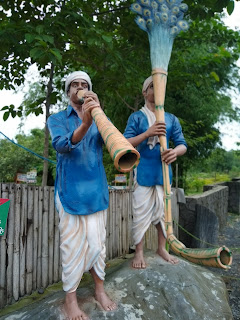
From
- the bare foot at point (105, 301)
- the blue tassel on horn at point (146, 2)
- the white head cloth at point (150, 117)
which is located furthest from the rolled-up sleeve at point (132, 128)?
the bare foot at point (105, 301)

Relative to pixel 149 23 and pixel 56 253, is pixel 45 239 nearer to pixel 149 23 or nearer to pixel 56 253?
pixel 56 253

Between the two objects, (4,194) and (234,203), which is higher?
(4,194)

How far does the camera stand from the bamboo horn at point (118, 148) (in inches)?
65.1

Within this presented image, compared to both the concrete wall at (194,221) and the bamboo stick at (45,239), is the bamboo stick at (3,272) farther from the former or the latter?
the concrete wall at (194,221)

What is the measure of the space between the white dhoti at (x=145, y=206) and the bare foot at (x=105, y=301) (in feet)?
2.77

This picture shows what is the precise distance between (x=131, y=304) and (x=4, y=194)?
153 centimetres

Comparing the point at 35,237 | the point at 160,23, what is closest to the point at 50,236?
the point at 35,237

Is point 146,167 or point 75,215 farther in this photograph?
point 146,167

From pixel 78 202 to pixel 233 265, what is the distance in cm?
346

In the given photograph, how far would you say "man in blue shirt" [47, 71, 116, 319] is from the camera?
236cm

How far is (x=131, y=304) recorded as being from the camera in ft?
8.52

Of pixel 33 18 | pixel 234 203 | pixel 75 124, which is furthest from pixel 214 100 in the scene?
pixel 75 124

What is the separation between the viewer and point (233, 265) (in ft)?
15.8

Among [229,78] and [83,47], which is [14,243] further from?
[229,78]
